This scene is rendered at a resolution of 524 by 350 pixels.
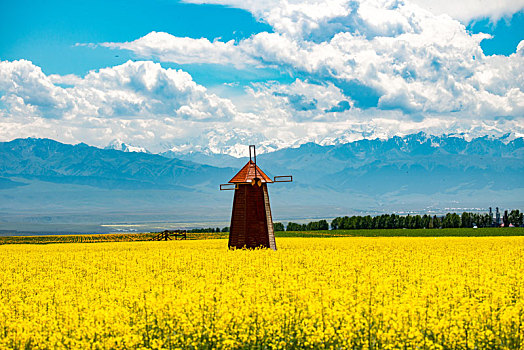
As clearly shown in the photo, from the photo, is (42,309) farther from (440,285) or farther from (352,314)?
(440,285)

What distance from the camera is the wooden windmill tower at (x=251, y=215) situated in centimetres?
3969

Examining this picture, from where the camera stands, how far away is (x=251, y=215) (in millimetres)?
39875

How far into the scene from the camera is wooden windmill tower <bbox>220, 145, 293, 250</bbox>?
39.7 m

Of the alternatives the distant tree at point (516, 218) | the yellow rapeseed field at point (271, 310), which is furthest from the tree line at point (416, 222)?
the yellow rapeseed field at point (271, 310)

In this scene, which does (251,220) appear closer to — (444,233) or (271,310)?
(271,310)

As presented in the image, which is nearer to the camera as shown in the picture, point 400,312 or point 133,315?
point 400,312

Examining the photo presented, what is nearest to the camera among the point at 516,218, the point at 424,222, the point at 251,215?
the point at 251,215

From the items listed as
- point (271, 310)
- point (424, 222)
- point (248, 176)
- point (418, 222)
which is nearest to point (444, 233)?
point (424, 222)

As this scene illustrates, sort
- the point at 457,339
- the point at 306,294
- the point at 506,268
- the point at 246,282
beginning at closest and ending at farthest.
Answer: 1. the point at 457,339
2. the point at 306,294
3. the point at 246,282
4. the point at 506,268

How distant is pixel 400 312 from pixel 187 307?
19.1 feet

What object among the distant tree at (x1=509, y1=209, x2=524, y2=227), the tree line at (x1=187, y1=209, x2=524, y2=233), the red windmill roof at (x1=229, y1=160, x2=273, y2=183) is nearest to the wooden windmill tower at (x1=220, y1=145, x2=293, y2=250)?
the red windmill roof at (x1=229, y1=160, x2=273, y2=183)

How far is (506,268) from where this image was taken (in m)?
26.0

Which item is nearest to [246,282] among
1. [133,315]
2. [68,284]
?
[133,315]

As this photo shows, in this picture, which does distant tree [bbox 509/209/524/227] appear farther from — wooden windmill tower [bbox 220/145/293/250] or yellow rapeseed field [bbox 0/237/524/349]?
yellow rapeseed field [bbox 0/237/524/349]
